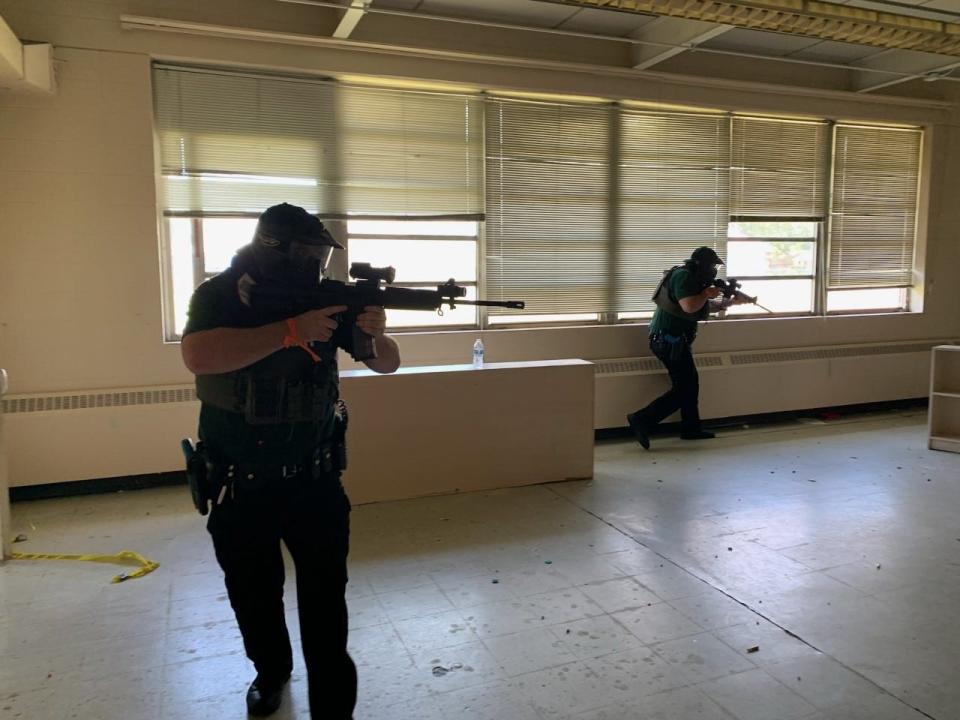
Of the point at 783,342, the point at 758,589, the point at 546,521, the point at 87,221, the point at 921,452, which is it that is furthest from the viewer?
the point at 783,342

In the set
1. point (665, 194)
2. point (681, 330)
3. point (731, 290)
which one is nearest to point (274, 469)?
point (681, 330)

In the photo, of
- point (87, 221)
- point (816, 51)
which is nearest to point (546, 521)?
point (87, 221)

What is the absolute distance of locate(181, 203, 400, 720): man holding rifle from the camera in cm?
196

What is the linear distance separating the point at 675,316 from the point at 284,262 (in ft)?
13.8

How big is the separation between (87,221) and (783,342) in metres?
5.77

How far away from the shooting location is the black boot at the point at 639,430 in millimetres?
5539

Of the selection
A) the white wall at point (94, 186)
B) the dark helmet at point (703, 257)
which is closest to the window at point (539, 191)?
the white wall at point (94, 186)

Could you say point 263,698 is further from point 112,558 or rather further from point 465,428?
point 465,428

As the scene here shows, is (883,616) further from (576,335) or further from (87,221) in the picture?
(87,221)

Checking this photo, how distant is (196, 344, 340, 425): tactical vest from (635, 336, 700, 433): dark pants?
404cm

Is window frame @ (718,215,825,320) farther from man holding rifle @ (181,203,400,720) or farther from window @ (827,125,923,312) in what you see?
man holding rifle @ (181,203,400,720)

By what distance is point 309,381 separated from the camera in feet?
6.64

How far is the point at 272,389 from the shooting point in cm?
198

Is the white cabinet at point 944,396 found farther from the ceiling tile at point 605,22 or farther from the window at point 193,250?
the window at point 193,250
